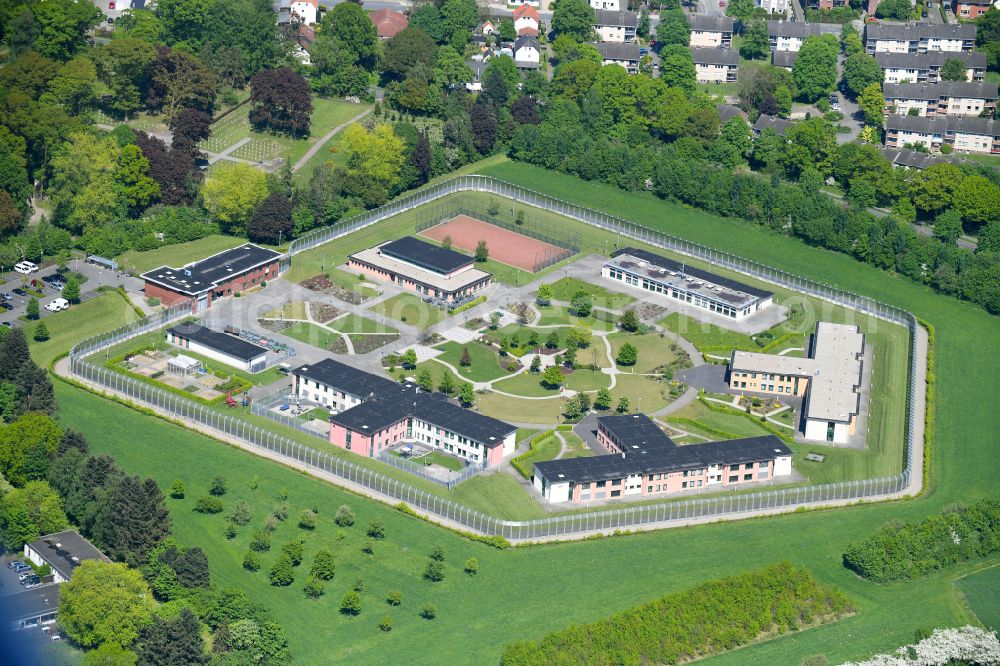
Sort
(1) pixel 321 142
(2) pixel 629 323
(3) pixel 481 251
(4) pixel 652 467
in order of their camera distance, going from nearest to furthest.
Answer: (4) pixel 652 467
(2) pixel 629 323
(3) pixel 481 251
(1) pixel 321 142

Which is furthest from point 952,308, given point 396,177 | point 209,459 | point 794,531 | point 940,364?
point 209,459

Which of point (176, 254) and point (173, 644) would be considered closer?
point (173, 644)

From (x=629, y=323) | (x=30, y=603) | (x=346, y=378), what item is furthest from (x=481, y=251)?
(x=30, y=603)

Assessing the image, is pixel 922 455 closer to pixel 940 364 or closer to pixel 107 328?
pixel 940 364

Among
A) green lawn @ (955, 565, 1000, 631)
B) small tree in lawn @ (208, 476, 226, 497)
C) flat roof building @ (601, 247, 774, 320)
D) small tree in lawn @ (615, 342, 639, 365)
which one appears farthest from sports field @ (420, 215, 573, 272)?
green lawn @ (955, 565, 1000, 631)

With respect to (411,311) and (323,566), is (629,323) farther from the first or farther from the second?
(323,566)

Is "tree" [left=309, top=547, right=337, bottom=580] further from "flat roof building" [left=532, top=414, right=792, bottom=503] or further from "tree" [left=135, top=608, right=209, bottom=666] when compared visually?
"flat roof building" [left=532, top=414, right=792, bottom=503]
